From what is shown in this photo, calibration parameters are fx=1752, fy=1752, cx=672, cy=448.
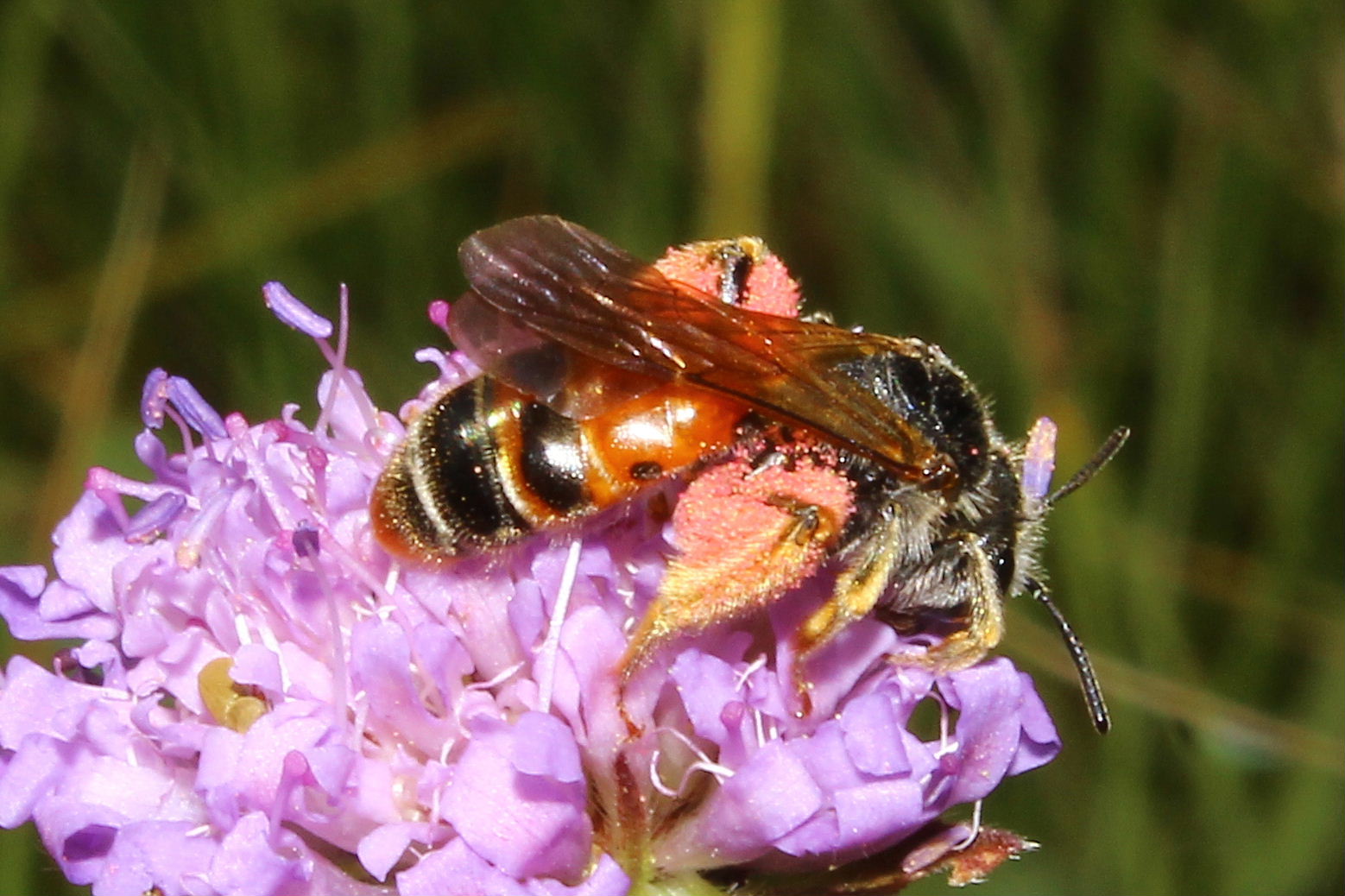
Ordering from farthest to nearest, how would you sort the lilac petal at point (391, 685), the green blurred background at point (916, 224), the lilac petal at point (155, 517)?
the green blurred background at point (916, 224) → the lilac petal at point (155, 517) → the lilac petal at point (391, 685)

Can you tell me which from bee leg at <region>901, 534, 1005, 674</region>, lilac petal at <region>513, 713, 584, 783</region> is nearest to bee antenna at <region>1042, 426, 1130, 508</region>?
bee leg at <region>901, 534, 1005, 674</region>

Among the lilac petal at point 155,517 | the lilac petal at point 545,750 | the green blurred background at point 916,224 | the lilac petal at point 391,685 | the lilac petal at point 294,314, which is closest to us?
the lilac petal at point 545,750

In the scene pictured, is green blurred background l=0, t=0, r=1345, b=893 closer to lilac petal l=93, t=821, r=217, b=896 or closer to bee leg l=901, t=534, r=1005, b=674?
bee leg l=901, t=534, r=1005, b=674

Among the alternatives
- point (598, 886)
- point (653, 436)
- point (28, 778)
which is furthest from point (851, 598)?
point (28, 778)

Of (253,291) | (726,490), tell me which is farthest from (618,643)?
(253,291)

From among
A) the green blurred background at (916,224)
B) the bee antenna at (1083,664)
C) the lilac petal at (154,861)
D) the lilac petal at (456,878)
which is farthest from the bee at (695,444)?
the green blurred background at (916,224)

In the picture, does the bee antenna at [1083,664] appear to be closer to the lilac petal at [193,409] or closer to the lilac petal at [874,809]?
the lilac petal at [874,809]
